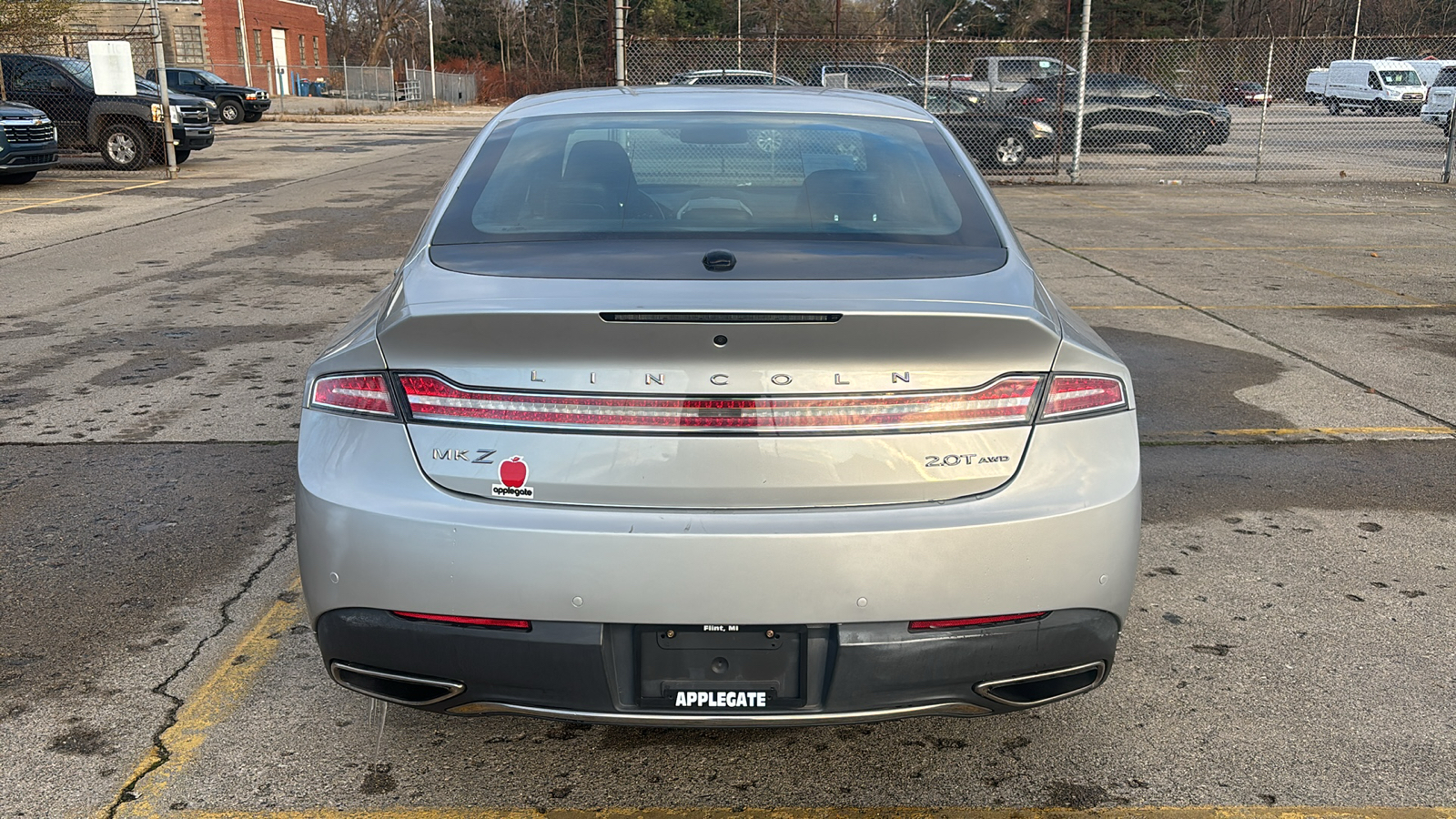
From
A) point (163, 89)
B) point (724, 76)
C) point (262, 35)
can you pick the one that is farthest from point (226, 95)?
point (262, 35)

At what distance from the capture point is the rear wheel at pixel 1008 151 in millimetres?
21062

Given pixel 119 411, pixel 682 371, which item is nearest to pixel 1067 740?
pixel 682 371

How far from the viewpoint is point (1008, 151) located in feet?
69.3

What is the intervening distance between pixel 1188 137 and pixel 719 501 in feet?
85.2

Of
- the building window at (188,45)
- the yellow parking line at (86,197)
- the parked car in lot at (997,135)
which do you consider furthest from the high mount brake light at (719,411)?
the building window at (188,45)

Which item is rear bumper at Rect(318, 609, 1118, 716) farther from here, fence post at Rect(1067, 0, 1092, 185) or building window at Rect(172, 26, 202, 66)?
building window at Rect(172, 26, 202, 66)

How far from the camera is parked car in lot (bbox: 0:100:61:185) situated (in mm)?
17484

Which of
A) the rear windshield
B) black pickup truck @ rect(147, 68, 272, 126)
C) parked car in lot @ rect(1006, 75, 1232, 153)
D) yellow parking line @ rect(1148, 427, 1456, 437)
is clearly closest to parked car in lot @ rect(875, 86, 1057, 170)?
parked car in lot @ rect(1006, 75, 1232, 153)

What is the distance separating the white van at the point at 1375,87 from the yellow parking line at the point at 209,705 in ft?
154

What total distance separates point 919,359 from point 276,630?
7.51 feet

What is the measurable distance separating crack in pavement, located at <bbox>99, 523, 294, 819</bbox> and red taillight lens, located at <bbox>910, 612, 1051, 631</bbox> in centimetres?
184

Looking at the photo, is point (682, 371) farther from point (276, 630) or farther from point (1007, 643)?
point (276, 630)

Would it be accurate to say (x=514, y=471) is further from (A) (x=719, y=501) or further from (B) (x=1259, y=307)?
(B) (x=1259, y=307)

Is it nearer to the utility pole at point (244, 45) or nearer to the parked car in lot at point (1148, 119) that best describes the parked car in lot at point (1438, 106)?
the parked car in lot at point (1148, 119)
